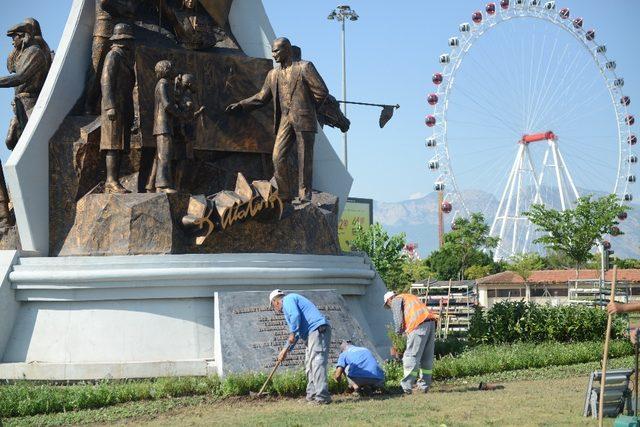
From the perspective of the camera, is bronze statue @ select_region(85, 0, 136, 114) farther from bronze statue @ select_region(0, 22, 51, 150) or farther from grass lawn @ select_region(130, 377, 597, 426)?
grass lawn @ select_region(130, 377, 597, 426)

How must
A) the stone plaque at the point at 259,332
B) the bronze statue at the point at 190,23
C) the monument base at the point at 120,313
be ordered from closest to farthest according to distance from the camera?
the stone plaque at the point at 259,332 < the monument base at the point at 120,313 < the bronze statue at the point at 190,23

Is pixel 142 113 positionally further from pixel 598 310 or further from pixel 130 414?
pixel 598 310

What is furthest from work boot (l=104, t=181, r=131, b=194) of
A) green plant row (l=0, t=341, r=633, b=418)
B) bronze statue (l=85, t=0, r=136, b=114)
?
green plant row (l=0, t=341, r=633, b=418)

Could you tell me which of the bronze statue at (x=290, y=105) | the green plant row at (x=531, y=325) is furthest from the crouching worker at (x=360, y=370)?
the green plant row at (x=531, y=325)

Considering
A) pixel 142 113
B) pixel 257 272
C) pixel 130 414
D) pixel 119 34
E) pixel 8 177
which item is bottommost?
pixel 130 414

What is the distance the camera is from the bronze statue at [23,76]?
48.5 feet

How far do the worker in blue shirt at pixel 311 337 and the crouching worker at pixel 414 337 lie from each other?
1.29 metres

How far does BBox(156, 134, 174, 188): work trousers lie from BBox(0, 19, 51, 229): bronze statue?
2520mm

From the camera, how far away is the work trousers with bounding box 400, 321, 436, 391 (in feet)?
37.9

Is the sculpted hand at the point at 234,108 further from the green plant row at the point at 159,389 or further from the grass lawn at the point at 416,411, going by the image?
the grass lawn at the point at 416,411

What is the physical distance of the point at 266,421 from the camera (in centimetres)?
930

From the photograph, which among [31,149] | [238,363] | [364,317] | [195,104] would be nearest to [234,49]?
[195,104]

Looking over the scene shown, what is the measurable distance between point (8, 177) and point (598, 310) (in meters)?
11.1

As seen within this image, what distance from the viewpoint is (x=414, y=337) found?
38.2 feet
